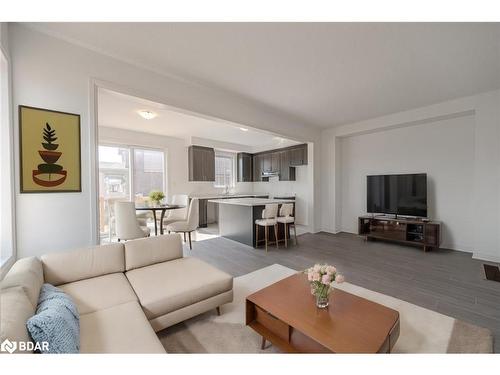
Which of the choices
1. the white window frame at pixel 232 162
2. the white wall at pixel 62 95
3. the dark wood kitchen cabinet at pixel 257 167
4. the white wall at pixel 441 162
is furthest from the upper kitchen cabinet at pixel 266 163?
the white wall at pixel 62 95

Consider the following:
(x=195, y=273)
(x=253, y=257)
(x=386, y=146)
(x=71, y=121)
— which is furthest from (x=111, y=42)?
(x=386, y=146)

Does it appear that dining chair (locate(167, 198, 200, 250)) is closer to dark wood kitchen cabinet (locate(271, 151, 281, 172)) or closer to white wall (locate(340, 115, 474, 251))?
dark wood kitchen cabinet (locate(271, 151, 281, 172))

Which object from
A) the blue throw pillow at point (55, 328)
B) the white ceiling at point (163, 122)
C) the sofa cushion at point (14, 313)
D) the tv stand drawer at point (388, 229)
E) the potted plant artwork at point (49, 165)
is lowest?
the tv stand drawer at point (388, 229)

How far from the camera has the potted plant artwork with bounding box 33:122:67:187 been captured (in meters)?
1.98

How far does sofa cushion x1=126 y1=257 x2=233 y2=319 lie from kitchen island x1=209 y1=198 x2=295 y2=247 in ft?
6.96

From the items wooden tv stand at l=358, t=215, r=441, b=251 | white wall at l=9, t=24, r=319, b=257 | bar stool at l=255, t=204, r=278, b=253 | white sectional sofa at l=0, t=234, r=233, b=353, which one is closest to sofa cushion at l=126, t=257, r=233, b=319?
white sectional sofa at l=0, t=234, r=233, b=353

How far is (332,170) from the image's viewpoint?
5.43 metres

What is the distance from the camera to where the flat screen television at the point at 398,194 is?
13.4ft

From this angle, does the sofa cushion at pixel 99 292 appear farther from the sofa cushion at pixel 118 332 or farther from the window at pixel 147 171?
the window at pixel 147 171

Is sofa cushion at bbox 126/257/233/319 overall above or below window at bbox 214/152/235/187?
below

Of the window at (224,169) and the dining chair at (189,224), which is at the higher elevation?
the window at (224,169)

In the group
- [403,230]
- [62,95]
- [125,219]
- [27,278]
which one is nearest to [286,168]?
[403,230]

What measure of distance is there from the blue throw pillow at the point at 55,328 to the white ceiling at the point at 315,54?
2.29 m

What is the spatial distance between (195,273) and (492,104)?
5.02m
